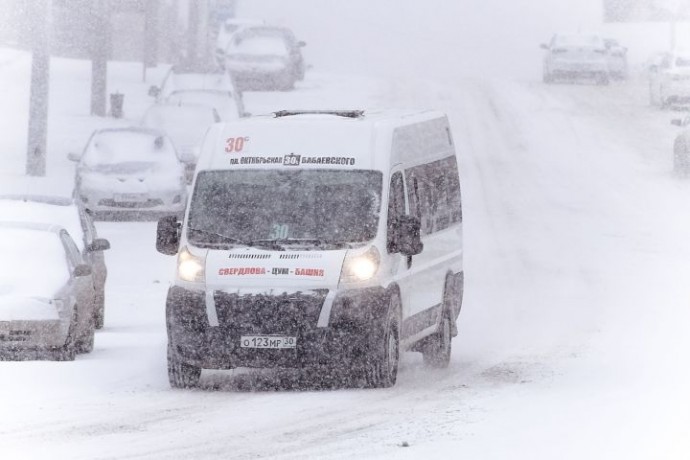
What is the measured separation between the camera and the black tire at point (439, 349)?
1502cm

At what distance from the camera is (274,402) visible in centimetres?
1209

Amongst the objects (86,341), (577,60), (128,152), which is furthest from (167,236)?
(577,60)

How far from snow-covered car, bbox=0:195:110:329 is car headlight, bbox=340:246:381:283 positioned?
3.67 meters

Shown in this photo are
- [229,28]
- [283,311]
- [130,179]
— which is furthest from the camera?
[229,28]

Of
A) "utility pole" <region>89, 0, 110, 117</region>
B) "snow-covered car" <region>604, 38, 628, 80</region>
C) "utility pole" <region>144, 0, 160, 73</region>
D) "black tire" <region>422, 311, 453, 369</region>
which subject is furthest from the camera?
"utility pole" <region>144, 0, 160, 73</region>

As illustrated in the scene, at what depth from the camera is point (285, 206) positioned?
1335cm

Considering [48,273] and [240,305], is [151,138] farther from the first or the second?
[240,305]

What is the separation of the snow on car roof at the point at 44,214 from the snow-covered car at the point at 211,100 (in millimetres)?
18429

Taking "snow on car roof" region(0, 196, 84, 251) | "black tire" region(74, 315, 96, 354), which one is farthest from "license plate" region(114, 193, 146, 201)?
"black tire" region(74, 315, 96, 354)

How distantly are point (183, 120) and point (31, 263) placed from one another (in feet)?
63.0

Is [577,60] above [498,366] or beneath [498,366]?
beneath

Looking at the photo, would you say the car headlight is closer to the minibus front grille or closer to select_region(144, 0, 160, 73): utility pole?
the minibus front grille

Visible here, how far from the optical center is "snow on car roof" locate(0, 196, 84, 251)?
1616 centimetres

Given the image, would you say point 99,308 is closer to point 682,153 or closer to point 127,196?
point 127,196
